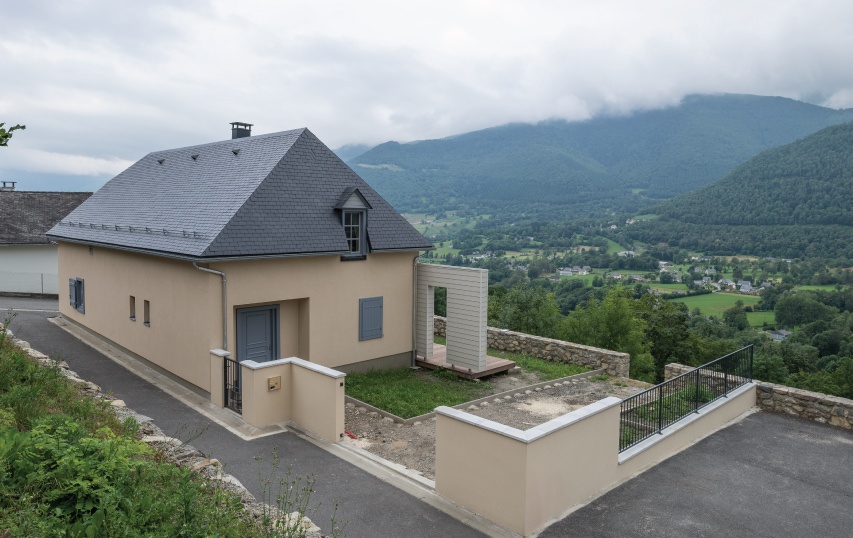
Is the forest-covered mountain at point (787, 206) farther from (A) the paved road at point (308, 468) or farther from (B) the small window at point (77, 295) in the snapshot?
(A) the paved road at point (308, 468)

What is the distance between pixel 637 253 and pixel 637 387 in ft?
251

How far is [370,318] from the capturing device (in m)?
16.3

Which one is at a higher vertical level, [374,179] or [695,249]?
[374,179]

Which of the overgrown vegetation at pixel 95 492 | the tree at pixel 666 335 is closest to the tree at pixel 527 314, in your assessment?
the tree at pixel 666 335

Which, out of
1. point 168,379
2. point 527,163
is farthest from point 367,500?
point 527,163

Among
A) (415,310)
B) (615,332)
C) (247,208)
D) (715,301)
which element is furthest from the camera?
(715,301)

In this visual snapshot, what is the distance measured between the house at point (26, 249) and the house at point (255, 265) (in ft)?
50.0

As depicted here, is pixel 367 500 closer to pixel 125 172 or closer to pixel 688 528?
pixel 688 528

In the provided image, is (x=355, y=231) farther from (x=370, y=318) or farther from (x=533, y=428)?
(x=533, y=428)

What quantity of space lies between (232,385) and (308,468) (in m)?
3.95

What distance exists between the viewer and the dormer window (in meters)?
15.7

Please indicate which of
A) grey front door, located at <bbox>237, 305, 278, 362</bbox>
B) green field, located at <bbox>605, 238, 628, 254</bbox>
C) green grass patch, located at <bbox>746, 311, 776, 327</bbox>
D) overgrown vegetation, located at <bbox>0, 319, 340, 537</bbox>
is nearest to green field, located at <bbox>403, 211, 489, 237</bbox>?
green field, located at <bbox>605, 238, 628, 254</bbox>

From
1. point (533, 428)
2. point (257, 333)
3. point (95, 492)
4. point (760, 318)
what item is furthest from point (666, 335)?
point (95, 492)

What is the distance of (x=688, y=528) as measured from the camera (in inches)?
303
